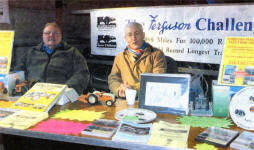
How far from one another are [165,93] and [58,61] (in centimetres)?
108

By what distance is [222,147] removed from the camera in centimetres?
136

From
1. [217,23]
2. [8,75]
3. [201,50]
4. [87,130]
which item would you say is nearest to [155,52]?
[201,50]

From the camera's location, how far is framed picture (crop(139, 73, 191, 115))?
6.05 feet

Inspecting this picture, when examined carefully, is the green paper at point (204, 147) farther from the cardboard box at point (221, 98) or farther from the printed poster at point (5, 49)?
the printed poster at point (5, 49)

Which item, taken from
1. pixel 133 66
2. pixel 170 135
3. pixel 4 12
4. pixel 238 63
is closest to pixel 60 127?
pixel 170 135

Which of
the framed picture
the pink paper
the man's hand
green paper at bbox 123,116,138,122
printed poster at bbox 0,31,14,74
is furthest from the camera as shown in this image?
printed poster at bbox 0,31,14,74

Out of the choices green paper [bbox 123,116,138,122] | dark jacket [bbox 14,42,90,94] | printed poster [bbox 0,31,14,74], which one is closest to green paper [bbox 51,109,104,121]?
green paper [bbox 123,116,138,122]

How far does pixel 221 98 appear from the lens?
5.76 ft

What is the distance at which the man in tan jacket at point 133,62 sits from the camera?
2.14m

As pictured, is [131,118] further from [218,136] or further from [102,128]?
[218,136]

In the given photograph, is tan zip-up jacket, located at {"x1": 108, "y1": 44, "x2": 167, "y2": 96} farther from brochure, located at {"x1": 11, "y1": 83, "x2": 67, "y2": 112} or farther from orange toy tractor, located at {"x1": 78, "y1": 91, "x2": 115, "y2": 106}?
brochure, located at {"x1": 11, "y1": 83, "x2": 67, "y2": 112}

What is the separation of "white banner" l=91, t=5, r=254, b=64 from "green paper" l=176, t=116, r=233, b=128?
0.47 metres

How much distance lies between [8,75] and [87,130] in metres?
1.14

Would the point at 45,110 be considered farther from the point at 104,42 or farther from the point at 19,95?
the point at 104,42
